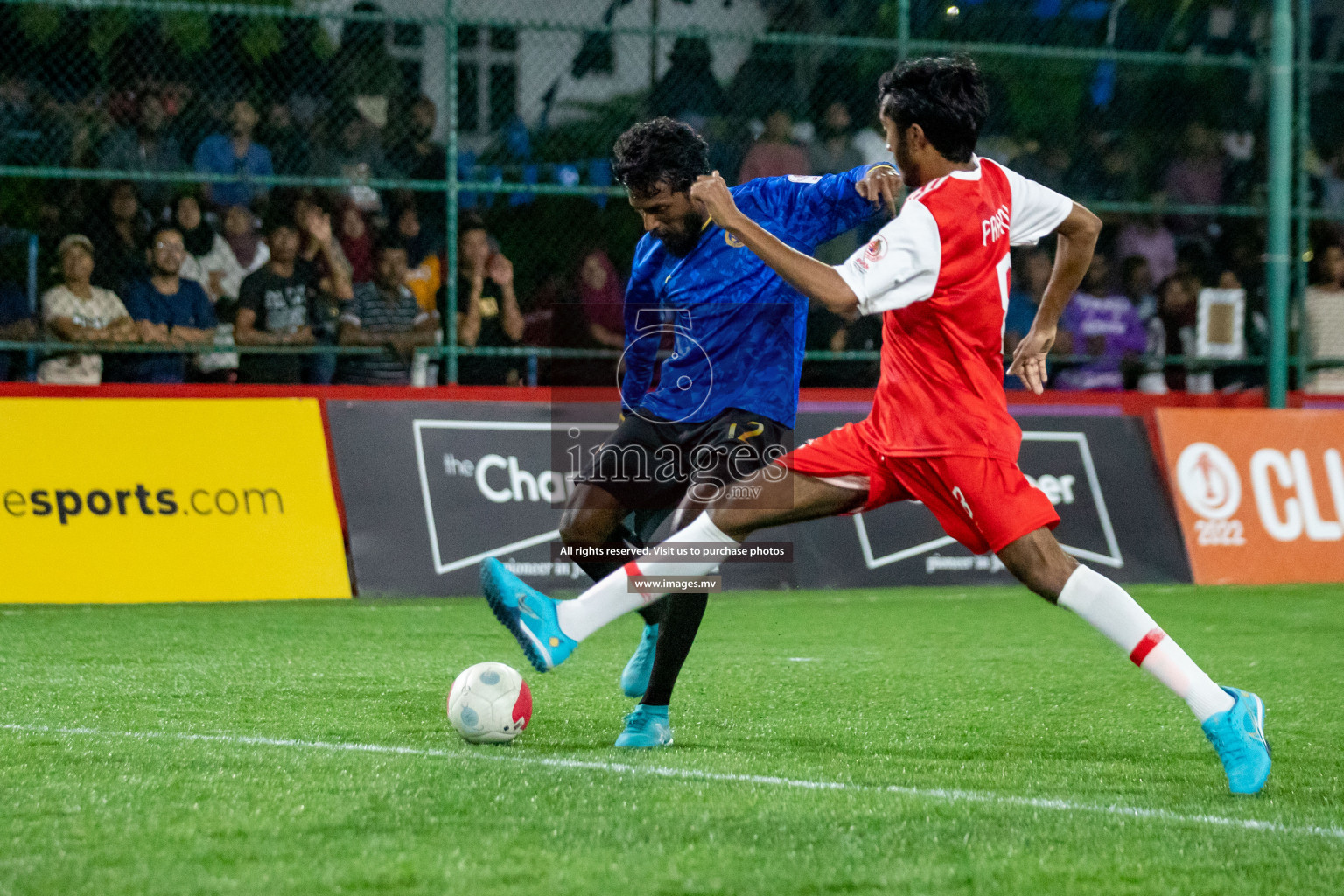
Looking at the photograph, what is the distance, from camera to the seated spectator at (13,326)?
10.4 m

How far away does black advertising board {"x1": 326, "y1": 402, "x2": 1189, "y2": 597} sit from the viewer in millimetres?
9938

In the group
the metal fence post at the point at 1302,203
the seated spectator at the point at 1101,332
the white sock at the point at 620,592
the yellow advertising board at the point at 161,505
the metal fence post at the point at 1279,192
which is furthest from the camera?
the seated spectator at the point at 1101,332

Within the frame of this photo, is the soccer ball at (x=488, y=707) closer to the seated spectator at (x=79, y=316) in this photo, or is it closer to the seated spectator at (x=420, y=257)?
the seated spectator at (x=79, y=316)

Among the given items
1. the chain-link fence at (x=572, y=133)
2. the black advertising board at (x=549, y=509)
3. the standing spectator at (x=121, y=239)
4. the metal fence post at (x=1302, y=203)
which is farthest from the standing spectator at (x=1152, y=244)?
the standing spectator at (x=121, y=239)

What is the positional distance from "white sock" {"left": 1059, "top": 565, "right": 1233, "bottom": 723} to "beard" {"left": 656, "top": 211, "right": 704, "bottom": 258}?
67.8 inches

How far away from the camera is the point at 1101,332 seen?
494 inches

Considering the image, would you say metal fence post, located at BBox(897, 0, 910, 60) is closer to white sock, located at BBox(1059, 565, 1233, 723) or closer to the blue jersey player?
the blue jersey player

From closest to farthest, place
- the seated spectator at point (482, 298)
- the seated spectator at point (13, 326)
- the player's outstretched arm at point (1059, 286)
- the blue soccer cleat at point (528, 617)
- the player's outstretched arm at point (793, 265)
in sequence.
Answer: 1. the player's outstretched arm at point (793, 265)
2. the blue soccer cleat at point (528, 617)
3. the player's outstretched arm at point (1059, 286)
4. the seated spectator at point (13, 326)
5. the seated spectator at point (482, 298)

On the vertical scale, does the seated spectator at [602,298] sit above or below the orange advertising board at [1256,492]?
above

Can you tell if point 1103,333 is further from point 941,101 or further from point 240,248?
point 941,101

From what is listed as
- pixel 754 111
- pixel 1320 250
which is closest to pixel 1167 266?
pixel 1320 250

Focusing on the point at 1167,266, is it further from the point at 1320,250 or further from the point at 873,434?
the point at 873,434

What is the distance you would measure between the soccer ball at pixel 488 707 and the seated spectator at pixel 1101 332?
8278 millimetres

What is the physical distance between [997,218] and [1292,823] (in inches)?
70.8
